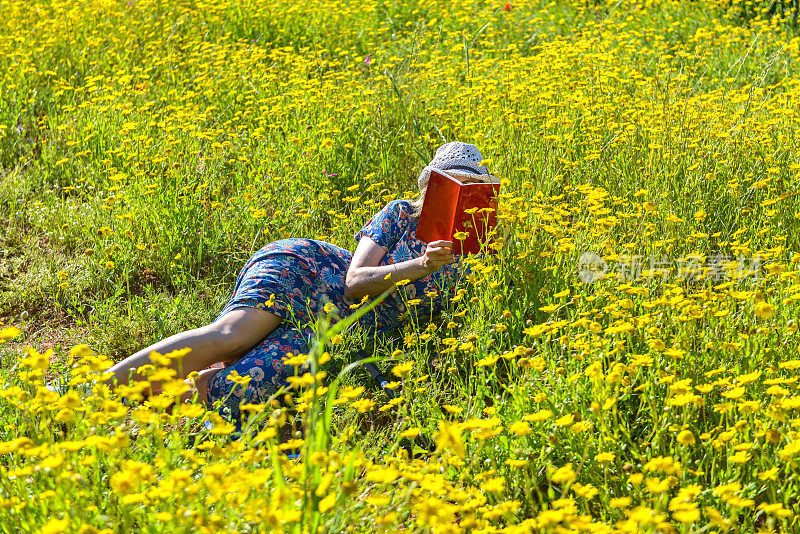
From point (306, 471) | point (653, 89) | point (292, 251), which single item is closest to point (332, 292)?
point (292, 251)

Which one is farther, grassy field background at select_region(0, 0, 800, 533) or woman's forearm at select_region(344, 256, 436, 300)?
woman's forearm at select_region(344, 256, 436, 300)

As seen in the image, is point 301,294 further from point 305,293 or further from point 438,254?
point 438,254

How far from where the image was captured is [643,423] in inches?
93.7

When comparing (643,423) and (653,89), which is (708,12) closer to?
(653,89)

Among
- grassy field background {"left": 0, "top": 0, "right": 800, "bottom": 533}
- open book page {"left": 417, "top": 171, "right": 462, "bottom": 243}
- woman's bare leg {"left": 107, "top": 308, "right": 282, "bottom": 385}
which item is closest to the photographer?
grassy field background {"left": 0, "top": 0, "right": 800, "bottom": 533}

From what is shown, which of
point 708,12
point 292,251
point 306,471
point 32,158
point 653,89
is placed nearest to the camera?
point 306,471

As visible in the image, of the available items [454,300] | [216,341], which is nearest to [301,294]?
[216,341]

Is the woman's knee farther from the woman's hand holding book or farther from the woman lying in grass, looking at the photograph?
the woman's hand holding book

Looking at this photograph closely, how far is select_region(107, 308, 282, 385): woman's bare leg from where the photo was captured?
2.89 meters

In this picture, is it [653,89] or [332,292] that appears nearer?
[332,292]

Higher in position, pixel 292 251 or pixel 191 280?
pixel 292 251

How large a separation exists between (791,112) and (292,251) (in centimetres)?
263

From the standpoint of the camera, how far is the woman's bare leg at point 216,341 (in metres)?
2.89

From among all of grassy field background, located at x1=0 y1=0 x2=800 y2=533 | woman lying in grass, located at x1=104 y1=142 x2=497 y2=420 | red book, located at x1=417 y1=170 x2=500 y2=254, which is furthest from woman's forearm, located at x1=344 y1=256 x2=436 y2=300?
grassy field background, located at x1=0 y1=0 x2=800 y2=533
